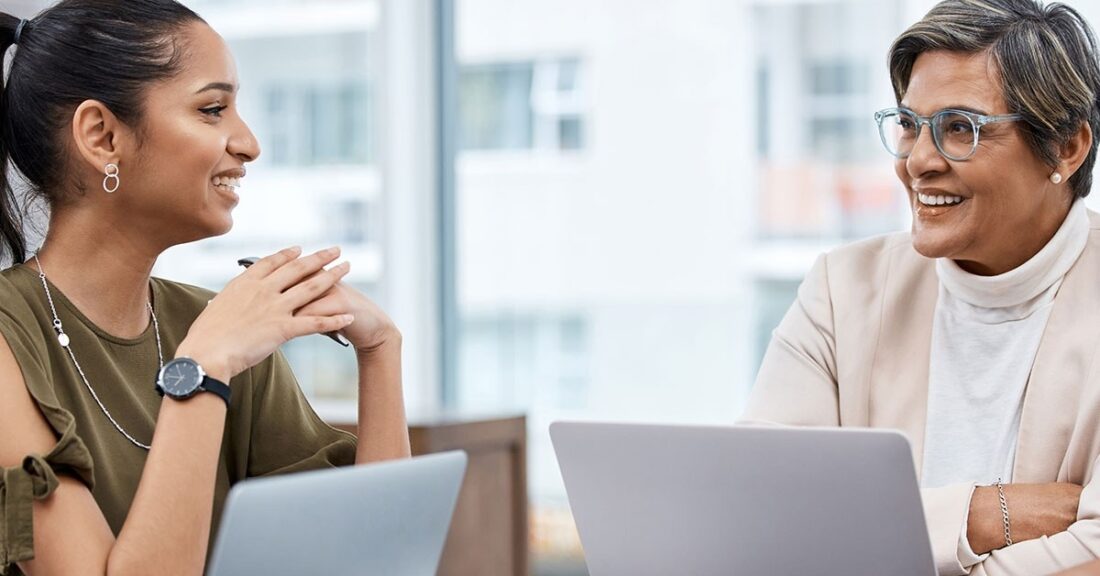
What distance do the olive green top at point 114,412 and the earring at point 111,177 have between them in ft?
0.48

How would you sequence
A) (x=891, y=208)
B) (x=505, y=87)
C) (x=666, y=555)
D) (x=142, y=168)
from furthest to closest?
(x=505, y=87)
(x=891, y=208)
(x=142, y=168)
(x=666, y=555)

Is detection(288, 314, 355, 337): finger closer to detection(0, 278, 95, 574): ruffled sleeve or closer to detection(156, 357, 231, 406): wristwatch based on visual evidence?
detection(156, 357, 231, 406): wristwatch

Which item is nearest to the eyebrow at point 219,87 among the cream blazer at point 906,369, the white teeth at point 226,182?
the white teeth at point 226,182

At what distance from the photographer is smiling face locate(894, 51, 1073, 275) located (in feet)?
5.43

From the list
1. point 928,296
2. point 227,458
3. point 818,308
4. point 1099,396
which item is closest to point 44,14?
point 227,458

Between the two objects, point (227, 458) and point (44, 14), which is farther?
point (227, 458)

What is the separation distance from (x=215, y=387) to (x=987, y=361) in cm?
106

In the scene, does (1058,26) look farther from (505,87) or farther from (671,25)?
(505,87)

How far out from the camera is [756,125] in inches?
139

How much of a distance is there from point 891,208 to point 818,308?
1692 millimetres

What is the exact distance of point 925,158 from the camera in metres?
1.67

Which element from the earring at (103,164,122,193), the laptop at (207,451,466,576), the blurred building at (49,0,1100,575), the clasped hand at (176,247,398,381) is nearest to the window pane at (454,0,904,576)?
the blurred building at (49,0,1100,575)

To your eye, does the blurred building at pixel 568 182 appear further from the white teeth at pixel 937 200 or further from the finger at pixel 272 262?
the finger at pixel 272 262

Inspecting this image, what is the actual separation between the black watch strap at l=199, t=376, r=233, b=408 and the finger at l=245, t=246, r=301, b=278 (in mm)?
183
